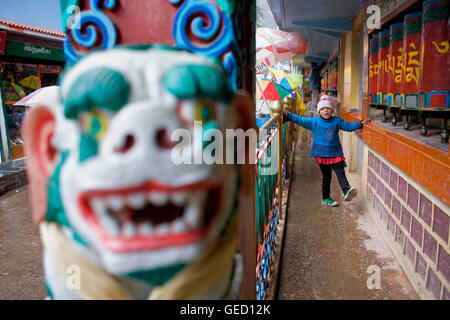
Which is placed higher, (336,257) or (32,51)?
(32,51)

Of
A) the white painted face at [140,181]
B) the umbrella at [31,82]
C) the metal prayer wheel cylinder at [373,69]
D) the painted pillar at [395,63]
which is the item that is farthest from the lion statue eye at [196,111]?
the umbrella at [31,82]

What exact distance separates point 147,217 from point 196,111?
9.9 inches

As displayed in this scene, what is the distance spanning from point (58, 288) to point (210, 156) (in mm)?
575

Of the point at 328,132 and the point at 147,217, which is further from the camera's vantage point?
the point at 328,132

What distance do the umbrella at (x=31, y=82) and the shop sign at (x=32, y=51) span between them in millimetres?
489

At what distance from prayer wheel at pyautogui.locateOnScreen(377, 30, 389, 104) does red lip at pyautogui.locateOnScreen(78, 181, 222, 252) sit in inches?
137

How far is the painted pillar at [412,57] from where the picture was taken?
2.97 metres

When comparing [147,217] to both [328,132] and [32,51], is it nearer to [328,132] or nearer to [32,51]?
[328,132]

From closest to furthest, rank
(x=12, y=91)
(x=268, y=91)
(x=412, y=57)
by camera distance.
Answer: (x=412, y=57) → (x=268, y=91) → (x=12, y=91)

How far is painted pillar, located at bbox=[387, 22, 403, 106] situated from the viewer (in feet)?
11.0

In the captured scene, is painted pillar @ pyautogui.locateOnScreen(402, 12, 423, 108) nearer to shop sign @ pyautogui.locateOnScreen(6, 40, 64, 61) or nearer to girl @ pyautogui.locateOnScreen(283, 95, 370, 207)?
girl @ pyautogui.locateOnScreen(283, 95, 370, 207)

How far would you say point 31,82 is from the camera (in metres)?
8.38

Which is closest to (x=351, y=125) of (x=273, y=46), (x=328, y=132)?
(x=328, y=132)
